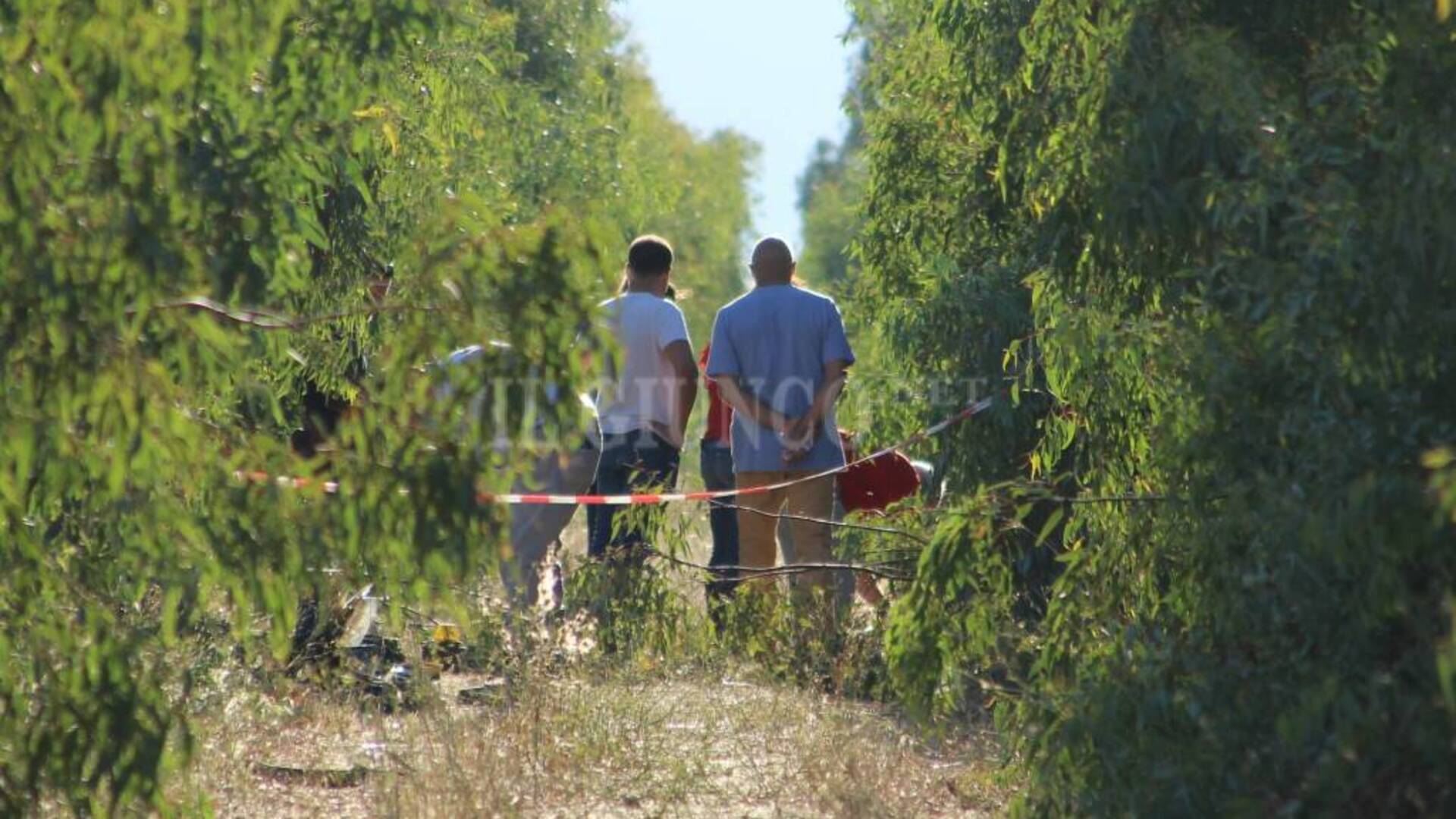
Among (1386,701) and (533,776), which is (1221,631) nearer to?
(1386,701)

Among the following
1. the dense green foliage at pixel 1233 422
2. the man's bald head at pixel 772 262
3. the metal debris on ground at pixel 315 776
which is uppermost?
the man's bald head at pixel 772 262

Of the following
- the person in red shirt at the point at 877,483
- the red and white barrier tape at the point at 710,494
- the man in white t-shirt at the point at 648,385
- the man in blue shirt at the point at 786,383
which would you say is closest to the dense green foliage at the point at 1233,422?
the red and white barrier tape at the point at 710,494

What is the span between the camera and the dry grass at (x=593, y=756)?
6.34m

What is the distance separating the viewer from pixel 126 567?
15.2ft

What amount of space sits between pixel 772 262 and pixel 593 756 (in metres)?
2.78

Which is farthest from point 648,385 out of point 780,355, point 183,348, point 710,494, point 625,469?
point 183,348

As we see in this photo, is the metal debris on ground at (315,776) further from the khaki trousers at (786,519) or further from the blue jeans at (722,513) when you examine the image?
A: the khaki trousers at (786,519)

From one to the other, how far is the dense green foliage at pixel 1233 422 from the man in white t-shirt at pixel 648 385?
3.38 meters

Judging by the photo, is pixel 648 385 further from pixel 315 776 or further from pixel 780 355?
pixel 315 776

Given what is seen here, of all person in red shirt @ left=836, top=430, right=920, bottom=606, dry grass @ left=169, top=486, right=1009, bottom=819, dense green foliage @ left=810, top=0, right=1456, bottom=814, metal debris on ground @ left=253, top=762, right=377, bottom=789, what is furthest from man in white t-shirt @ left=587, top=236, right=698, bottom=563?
dense green foliage @ left=810, top=0, right=1456, bottom=814

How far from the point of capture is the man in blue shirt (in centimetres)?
891

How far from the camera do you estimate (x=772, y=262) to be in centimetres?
904

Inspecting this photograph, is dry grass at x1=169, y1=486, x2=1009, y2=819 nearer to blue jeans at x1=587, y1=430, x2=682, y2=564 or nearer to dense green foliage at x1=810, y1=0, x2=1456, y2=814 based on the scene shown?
dense green foliage at x1=810, y1=0, x2=1456, y2=814

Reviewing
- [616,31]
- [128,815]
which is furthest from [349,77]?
[616,31]
